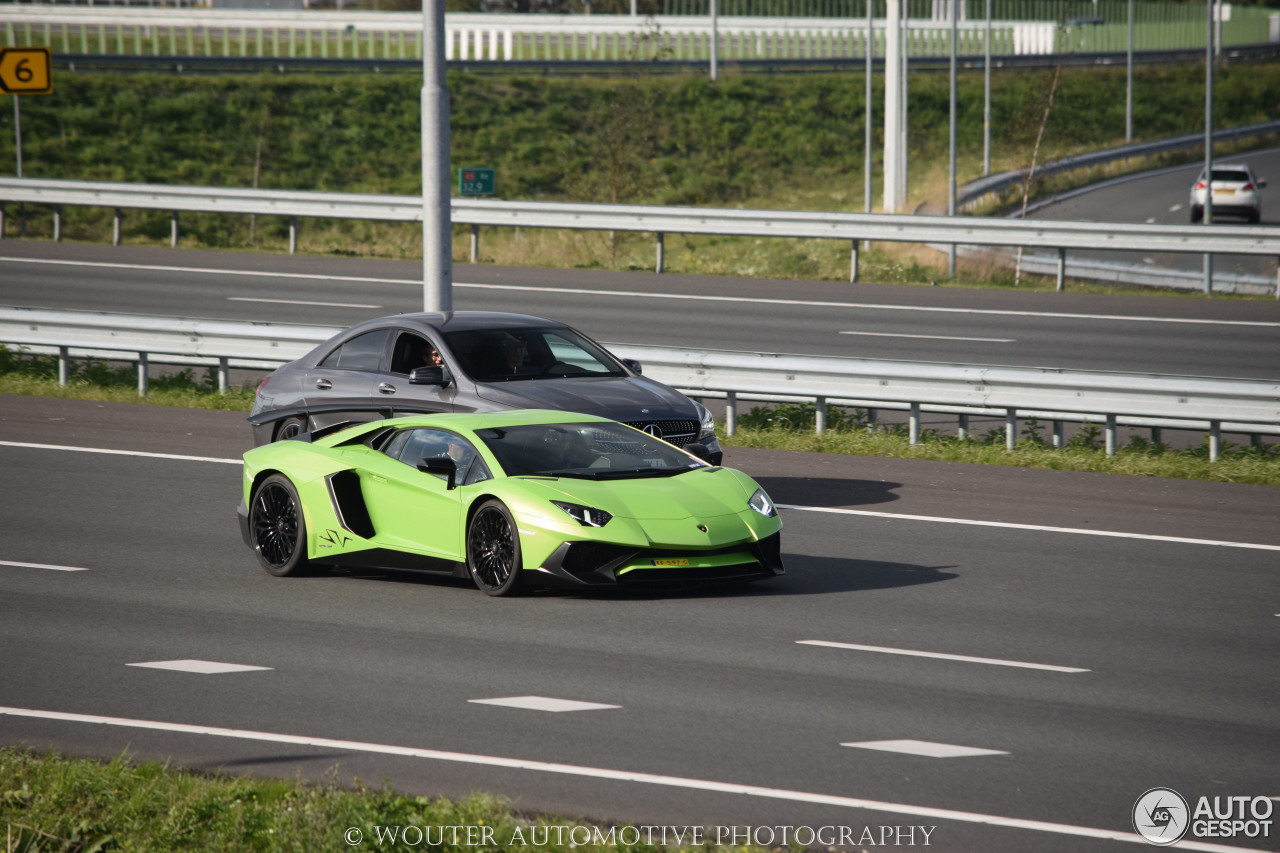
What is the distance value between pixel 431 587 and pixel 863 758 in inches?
182

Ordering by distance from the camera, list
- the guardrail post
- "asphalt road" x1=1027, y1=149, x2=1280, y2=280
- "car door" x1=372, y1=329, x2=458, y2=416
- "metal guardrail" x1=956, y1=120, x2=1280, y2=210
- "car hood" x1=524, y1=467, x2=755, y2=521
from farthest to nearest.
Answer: "metal guardrail" x1=956, y1=120, x2=1280, y2=210 < "asphalt road" x1=1027, y1=149, x2=1280, y2=280 < the guardrail post < "car door" x1=372, y1=329, x2=458, y2=416 < "car hood" x1=524, y1=467, x2=755, y2=521

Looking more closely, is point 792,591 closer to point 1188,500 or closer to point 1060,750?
point 1060,750

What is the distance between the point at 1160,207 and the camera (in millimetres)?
53156

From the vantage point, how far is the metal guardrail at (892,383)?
15.9 meters

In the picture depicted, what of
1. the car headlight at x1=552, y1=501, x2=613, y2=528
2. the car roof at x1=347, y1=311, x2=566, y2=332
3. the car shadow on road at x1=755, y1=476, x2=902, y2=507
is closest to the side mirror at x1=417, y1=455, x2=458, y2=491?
the car headlight at x1=552, y1=501, x2=613, y2=528

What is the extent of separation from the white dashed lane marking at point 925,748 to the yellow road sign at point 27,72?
1900 cm

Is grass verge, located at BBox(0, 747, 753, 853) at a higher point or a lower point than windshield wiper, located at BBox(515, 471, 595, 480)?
lower

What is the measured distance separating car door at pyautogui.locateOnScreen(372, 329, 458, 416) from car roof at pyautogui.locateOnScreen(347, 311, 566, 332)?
0.47 ft

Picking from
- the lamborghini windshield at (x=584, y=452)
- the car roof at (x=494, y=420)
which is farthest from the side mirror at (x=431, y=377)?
the lamborghini windshield at (x=584, y=452)

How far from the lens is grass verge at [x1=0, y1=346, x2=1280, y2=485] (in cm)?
1579

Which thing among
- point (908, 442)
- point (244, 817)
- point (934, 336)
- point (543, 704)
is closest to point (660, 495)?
point (543, 704)

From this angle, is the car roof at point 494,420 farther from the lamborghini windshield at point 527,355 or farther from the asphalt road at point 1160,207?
the asphalt road at point 1160,207

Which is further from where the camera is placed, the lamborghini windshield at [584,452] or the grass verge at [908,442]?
the grass verge at [908,442]

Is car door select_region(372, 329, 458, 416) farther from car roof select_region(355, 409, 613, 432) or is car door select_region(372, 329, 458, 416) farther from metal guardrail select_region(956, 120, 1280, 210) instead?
A: metal guardrail select_region(956, 120, 1280, 210)
